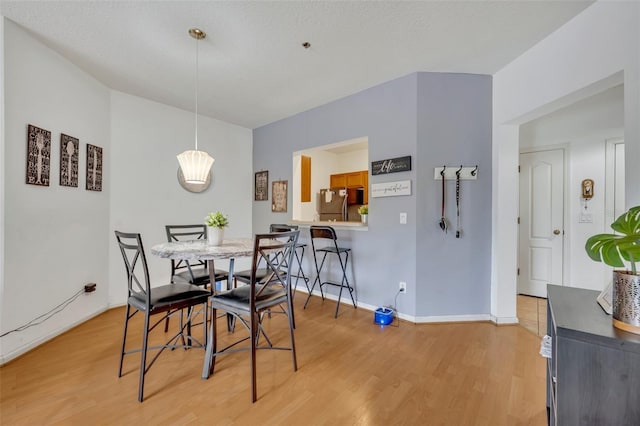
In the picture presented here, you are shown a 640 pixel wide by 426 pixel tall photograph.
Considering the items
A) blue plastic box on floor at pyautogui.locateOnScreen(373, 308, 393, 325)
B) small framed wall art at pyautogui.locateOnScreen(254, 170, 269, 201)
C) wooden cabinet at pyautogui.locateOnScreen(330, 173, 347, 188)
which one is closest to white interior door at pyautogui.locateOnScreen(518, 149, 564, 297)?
blue plastic box on floor at pyautogui.locateOnScreen(373, 308, 393, 325)

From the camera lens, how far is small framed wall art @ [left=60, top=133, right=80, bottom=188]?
2541 mm

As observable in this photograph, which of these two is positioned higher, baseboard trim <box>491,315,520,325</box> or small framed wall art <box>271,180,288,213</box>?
small framed wall art <box>271,180,288,213</box>

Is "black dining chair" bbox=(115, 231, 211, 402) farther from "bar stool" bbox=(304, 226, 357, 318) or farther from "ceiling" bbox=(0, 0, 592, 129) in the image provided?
"ceiling" bbox=(0, 0, 592, 129)

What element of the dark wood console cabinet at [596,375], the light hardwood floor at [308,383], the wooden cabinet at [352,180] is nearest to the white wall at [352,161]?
the wooden cabinet at [352,180]

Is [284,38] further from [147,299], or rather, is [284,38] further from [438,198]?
[147,299]

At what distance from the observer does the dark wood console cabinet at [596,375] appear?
84 cm

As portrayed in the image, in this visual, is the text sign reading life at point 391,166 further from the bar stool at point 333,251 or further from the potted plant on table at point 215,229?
the potted plant on table at point 215,229

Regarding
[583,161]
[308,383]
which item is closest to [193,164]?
[308,383]

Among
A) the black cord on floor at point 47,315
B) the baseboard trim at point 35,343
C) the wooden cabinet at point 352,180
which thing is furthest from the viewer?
the wooden cabinet at point 352,180

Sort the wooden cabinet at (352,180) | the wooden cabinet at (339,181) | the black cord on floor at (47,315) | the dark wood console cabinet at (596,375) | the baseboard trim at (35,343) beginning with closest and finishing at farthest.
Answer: the dark wood console cabinet at (596,375) < the baseboard trim at (35,343) < the black cord on floor at (47,315) < the wooden cabinet at (352,180) < the wooden cabinet at (339,181)

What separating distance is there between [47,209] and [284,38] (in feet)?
8.44

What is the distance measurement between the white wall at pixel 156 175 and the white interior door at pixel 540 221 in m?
4.34

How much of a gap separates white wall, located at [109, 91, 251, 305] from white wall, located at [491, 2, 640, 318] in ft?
12.2

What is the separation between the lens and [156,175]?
3605 mm
